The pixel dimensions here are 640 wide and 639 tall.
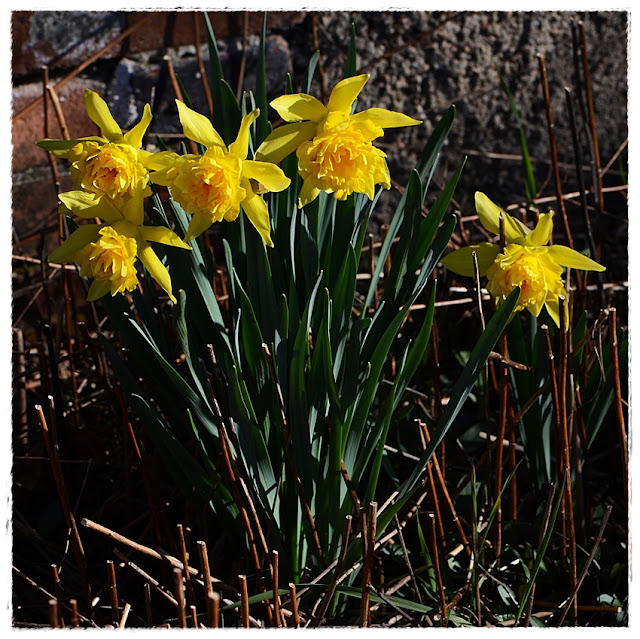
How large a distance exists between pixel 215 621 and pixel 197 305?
39 cm

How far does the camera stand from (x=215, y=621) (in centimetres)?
63

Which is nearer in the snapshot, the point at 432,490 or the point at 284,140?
the point at 284,140

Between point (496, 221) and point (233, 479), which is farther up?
point (496, 221)

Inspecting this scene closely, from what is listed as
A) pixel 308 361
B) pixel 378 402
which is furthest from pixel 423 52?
pixel 308 361

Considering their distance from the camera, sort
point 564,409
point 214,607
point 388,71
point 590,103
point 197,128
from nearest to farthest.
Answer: point 214,607 → point 197,128 → point 564,409 → point 590,103 → point 388,71

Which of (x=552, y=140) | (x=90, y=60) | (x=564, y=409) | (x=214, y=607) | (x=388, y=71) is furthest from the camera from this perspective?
(x=388, y=71)

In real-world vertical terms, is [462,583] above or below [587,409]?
below

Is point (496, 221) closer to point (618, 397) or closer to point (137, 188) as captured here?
point (618, 397)

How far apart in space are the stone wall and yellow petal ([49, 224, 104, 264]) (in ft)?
2.19

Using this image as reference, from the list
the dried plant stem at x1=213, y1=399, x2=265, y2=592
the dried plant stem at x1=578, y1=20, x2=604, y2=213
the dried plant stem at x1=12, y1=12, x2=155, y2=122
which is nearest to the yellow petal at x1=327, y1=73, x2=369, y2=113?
the dried plant stem at x1=213, y1=399, x2=265, y2=592

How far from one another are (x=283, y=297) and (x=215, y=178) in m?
0.16

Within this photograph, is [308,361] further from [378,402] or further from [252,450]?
[378,402]

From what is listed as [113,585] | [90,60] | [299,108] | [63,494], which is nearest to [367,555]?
[113,585]

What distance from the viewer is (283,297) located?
0.78 meters
